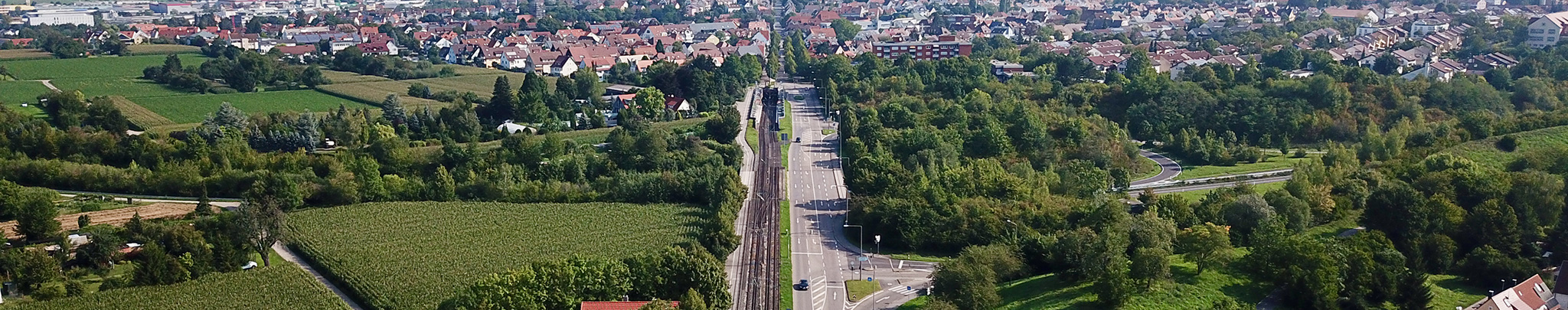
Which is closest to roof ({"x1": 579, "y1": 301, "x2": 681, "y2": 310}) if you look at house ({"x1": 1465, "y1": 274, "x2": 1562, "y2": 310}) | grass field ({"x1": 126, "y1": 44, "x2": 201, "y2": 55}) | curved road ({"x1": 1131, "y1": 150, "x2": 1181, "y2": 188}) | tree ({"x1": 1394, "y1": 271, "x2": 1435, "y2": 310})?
tree ({"x1": 1394, "y1": 271, "x2": 1435, "y2": 310})

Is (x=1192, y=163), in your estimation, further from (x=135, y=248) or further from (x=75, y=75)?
(x=75, y=75)

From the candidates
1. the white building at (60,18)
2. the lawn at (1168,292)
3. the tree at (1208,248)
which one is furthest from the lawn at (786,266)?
the white building at (60,18)

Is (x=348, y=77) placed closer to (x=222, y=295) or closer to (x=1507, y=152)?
(x=222, y=295)

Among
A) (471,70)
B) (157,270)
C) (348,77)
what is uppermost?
(157,270)

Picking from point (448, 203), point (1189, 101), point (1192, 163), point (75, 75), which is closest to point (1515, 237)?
point (1192, 163)

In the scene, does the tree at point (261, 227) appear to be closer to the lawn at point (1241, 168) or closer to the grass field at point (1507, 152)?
the lawn at point (1241, 168)

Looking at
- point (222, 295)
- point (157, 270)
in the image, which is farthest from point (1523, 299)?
point (157, 270)
